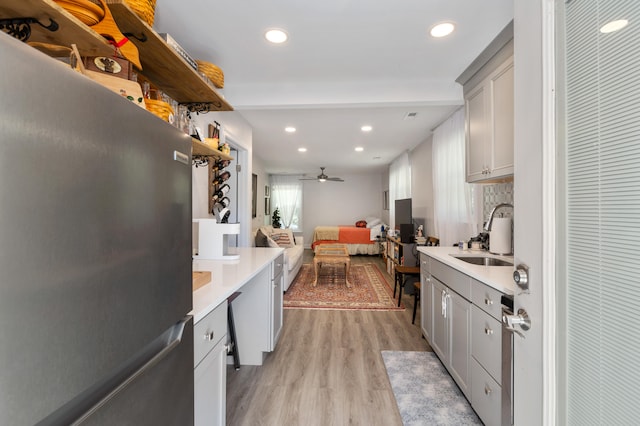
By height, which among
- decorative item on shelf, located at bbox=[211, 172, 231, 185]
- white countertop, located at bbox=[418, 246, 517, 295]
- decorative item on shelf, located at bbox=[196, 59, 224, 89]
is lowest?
white countertop, located at bbox=[418, 246, 517, 295]

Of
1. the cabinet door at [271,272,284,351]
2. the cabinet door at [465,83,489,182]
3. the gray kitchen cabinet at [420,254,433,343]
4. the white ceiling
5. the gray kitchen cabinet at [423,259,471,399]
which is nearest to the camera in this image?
the white ceiling

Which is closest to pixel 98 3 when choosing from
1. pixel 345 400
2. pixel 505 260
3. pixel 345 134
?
pixel 345 400

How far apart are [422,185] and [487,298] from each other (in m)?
3.44

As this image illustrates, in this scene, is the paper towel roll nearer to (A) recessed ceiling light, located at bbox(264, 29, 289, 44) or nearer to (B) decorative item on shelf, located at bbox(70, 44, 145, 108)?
(A) recessed ceiling light, located at bbox(264, 29, 289, 44)

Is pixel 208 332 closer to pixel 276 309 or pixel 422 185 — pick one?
pixel 276 309

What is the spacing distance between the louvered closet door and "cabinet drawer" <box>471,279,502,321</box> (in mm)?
788

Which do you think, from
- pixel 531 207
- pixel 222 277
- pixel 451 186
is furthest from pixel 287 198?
pixel 531 207

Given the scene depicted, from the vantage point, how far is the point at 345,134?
429cm

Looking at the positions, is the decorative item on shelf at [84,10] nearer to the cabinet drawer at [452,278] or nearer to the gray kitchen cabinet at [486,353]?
the gray kitchen cabinet at [486,353]

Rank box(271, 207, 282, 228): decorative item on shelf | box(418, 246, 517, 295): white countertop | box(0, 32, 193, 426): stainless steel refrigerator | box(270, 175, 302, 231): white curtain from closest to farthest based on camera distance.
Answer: box(0, 32, 193, 426): stainless steel refrigerator < box(418, 246, 517, 295): white countertop < box(271, 207, 282, 228): decorative item on shelf < box(270, 175, 302, 231): white curtain

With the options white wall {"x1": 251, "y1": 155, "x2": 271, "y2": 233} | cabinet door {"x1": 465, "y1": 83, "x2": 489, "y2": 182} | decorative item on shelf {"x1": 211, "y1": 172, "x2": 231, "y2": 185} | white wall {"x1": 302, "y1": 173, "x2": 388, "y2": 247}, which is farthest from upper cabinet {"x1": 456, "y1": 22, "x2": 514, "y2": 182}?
white wall {"x1": 302, "y1": 173, "x2": 388, "y2": 247}

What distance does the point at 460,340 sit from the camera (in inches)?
73.0

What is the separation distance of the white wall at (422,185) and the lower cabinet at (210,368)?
3.61 metres

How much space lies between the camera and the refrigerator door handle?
1.48ft
